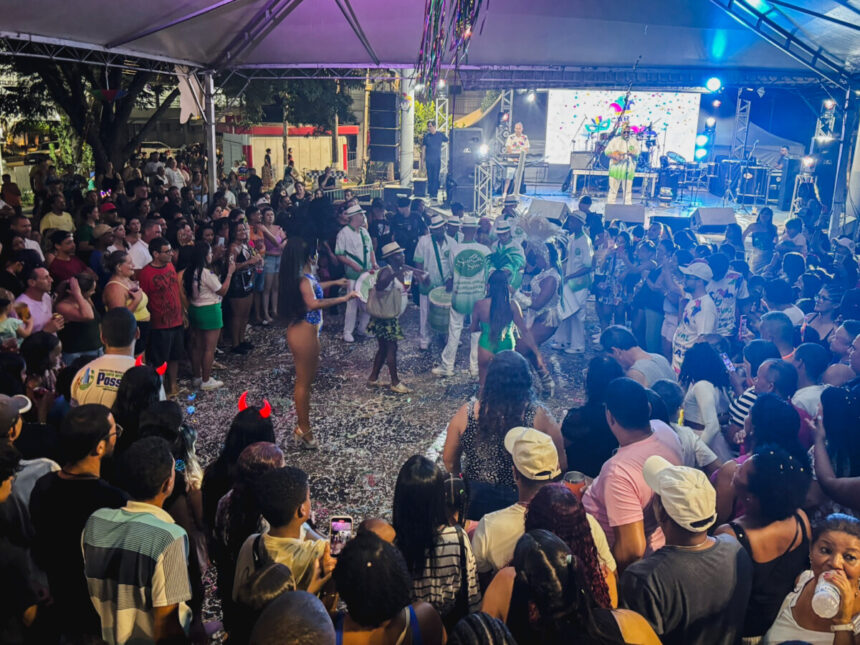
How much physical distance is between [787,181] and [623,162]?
505 cm

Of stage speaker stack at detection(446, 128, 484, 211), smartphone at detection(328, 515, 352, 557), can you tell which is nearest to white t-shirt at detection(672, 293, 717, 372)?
smartphone at detection(328, 515, 352, 557)

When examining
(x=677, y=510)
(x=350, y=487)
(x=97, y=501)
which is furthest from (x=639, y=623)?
(x=350, y=487)

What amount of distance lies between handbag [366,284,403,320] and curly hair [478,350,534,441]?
9.88ft

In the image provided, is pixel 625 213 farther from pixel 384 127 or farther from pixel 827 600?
pixel 384 127

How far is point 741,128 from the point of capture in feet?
73.7

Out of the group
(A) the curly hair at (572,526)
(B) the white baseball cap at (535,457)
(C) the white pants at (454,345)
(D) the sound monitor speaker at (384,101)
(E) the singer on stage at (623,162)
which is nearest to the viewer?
(A) the curly hair at (572,526)

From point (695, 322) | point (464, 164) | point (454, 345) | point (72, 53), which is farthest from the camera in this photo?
point (464, 164)

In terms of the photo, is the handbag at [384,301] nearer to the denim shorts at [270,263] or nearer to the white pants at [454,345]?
the white pants at [454,345]

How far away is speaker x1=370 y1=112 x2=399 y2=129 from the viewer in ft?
73.0

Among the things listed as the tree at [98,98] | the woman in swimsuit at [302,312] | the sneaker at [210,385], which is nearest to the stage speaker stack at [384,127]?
the tree at [98,98]

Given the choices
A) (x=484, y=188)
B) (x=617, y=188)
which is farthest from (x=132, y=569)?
(x=617, y=188)

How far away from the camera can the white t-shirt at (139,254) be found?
672 cm

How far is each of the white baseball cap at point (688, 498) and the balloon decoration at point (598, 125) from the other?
22.0m

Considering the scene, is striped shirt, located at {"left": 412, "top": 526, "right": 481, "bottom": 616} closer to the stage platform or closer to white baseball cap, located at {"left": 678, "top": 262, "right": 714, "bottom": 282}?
white baseball cap, located at {"left": 678, "top": 262, "right": 714, "bottom": 282}
